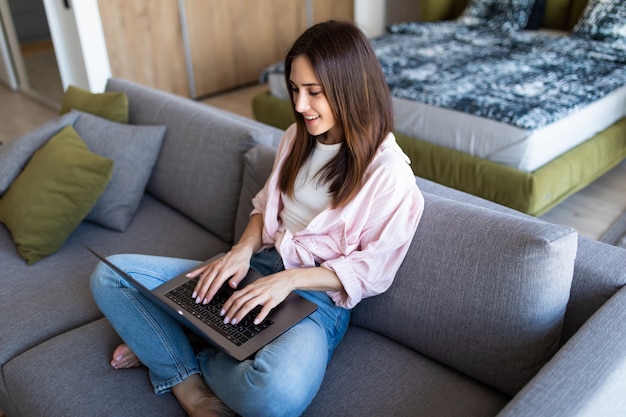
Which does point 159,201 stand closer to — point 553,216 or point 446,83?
point 446,83

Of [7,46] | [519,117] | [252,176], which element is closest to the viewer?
[252,176]

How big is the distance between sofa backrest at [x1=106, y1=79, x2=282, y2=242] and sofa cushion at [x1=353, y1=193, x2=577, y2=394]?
28.7 inches

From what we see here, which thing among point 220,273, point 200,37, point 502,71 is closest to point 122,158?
point 220,273

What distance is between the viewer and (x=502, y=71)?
311 cm

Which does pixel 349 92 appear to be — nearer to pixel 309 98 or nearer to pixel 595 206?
pixel 309 98

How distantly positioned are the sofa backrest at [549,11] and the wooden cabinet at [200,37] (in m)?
1.03

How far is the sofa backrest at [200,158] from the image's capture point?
1.94 meters

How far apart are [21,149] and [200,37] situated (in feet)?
8.38

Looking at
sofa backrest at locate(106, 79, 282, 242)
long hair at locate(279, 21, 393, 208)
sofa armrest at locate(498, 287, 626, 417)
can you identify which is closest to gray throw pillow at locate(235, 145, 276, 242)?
sofa backrest at locate(106, 79, 282, 242)

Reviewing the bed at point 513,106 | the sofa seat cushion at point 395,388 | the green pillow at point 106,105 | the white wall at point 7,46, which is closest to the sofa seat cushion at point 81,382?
the sofa seat cushion at point 395,388

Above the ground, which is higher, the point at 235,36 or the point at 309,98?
the point at 309,98

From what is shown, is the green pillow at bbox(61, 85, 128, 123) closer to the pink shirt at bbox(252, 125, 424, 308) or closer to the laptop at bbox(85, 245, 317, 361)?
the laptop at bbox(85, 245, 317, 361)

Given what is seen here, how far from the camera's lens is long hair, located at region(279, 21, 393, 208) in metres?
1.32

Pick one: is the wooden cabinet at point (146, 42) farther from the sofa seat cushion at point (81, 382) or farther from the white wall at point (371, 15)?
the sofa seat cushion at point (81, 382)
